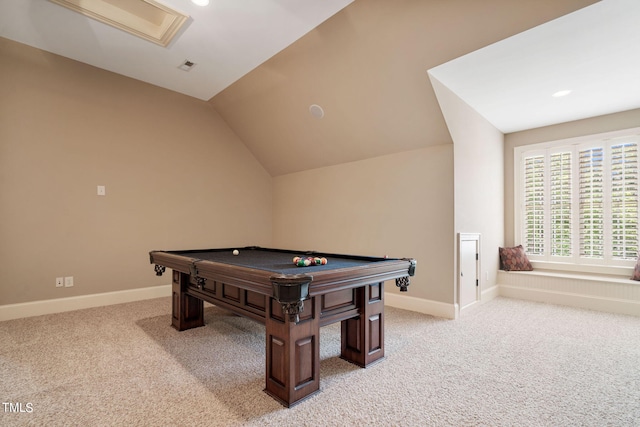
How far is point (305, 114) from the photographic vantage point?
4.18 m

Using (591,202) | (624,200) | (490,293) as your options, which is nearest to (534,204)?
(591,202)

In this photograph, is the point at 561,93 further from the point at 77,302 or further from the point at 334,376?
the point at 77,302

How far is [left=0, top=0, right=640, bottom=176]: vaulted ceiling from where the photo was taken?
2.44 m

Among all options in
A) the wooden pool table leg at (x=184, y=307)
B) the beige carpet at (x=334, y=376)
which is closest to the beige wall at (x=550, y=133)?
the beige carpet at (x=334, y=376)

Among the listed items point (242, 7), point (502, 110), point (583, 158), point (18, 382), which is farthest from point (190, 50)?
point (583, 158)

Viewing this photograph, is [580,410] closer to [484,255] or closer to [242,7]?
[484,255]

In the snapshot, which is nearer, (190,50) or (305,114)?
(190,50)

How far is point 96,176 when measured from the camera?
392cm

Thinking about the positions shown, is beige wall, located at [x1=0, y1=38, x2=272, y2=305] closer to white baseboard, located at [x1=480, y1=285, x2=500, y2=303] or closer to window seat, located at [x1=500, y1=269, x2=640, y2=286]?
white baseboard, located at [x1=480, y1=285, x2=500, y2=303]

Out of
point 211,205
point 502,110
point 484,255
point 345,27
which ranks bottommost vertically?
point 484,255

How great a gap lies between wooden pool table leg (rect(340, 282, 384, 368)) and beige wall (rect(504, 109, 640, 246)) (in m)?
3.45

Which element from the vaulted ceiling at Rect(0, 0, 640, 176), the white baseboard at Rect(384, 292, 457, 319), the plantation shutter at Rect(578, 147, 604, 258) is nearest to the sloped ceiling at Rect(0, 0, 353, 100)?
the vaulted ceiling at Rect(0, 0, 640, 176)

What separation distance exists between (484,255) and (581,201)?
4.93 feet

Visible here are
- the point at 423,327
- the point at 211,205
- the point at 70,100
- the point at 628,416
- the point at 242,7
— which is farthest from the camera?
the point at 211,205
